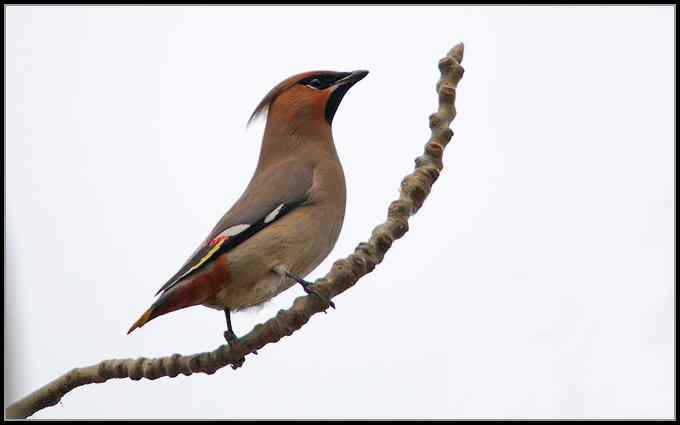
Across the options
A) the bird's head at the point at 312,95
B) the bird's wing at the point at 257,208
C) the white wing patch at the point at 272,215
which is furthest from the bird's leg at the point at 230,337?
the bird's head at the point at 312,95

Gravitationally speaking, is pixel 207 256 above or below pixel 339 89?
below

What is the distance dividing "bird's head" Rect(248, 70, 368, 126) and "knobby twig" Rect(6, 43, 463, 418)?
4.33ft

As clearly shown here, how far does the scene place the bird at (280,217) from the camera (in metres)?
4.11

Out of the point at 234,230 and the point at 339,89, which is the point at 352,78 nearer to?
the point at 339,89

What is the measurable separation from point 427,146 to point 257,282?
119 centimetres

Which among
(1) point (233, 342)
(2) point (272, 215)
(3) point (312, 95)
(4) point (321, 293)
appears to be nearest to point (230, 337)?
(1) point (233, 342)

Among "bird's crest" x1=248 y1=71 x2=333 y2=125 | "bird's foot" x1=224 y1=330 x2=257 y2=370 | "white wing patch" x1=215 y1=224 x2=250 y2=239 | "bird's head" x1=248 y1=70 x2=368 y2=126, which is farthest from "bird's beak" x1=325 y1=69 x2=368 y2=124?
"bird's foot" x1=224 y1=330 x2=257 y2=370

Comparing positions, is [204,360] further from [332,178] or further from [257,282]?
[332,178]

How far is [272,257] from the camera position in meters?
4.33

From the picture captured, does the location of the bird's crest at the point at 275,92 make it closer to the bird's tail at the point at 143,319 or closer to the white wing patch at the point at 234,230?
the white wing patch at the point at 234,230

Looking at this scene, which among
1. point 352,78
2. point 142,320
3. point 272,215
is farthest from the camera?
point 352,78

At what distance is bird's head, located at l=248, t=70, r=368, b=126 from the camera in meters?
5.16

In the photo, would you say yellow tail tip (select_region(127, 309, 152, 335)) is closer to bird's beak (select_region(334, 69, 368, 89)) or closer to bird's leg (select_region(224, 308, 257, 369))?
bird's leg (select_region(224, 308, 257, 369))

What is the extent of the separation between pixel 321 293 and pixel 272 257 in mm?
886
